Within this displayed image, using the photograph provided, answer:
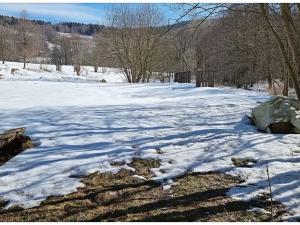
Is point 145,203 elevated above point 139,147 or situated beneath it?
situated beneath

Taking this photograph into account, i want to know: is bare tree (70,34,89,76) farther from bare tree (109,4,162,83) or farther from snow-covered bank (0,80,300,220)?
snow-covered bank (0,80,300,220)

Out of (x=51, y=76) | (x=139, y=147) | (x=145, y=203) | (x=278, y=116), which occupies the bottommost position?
(x=145, y=203)

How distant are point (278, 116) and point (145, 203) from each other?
4252 mm

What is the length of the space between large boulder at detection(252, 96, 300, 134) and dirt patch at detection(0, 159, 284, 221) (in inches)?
109

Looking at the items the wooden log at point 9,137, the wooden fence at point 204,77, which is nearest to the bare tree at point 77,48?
the wooden fence at point 204,77

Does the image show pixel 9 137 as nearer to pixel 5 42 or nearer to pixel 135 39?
pixel 135 39

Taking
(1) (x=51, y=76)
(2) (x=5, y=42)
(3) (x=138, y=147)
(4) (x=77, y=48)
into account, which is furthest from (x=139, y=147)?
(4) (x=77, y=48)

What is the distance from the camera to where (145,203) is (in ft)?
12.7

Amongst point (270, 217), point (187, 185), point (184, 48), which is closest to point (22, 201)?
point (187, 185)

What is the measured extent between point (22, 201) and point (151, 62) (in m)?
25.0

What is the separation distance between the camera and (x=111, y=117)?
794 centimetres

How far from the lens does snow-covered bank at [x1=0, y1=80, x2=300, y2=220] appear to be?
4.33 m

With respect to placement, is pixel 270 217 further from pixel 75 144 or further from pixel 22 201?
pixel 75 144

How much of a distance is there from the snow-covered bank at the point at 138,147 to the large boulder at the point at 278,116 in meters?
0.28
